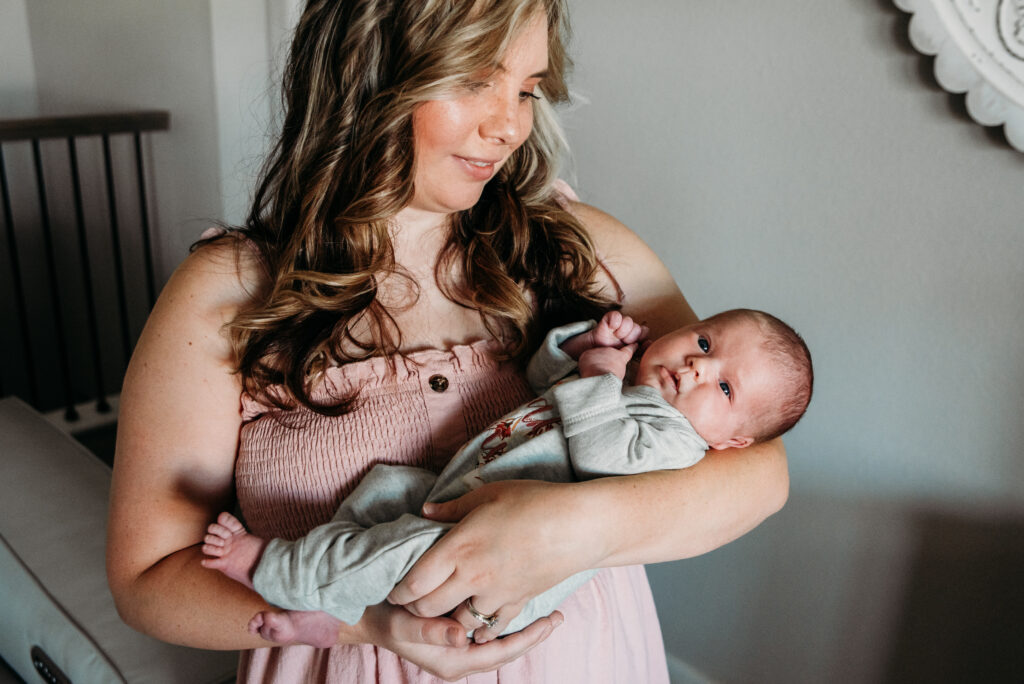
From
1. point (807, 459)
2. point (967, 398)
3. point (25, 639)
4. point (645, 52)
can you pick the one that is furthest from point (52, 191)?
point (967, 398)

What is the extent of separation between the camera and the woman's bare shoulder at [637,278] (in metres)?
1.44

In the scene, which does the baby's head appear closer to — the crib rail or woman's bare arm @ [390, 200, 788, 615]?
woman's bare arm @ [390, 200, 788, 615]

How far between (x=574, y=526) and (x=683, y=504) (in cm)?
21

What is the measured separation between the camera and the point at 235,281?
1234 mm

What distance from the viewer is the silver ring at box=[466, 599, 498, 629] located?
0.99 m

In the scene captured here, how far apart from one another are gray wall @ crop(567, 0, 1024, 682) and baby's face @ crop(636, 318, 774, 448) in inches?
22.7

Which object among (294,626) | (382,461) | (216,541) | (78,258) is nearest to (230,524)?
(216,541)

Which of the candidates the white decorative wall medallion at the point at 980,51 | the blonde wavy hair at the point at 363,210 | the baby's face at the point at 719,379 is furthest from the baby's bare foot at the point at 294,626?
the white decorative wall medallion at the point at 980,51

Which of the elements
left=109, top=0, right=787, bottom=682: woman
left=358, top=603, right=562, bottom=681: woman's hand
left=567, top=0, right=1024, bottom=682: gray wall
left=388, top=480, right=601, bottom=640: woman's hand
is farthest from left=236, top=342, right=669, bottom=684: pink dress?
left=567, top=0, right=1024, bottom=682: gray wall

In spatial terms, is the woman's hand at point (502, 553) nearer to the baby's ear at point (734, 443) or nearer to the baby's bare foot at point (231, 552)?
the baby's bare foot at point (231, 552)

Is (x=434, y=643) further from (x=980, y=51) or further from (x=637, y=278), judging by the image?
(x=980, y=51)

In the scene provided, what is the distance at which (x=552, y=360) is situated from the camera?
1.26 meters

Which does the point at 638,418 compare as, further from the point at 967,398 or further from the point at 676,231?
the point at 676,231

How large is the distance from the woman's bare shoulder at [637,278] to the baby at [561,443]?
0.44 feet
